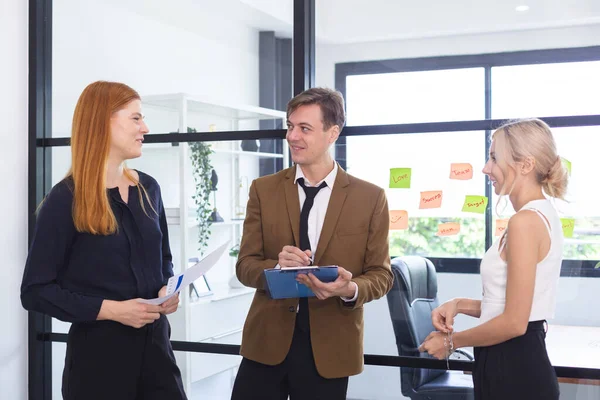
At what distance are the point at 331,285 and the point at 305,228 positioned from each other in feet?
1.03

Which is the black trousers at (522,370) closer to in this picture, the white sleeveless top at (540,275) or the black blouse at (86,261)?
the white sleeveless top at (540,275)

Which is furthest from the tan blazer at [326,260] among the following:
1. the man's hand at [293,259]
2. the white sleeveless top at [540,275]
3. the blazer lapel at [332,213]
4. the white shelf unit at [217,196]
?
the white shelf unit at [217,196]

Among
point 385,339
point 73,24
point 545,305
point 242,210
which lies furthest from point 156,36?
point 545,305

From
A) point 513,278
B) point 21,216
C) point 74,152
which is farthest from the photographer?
point 21,216

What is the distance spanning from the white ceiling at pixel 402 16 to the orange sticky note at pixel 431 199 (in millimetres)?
647

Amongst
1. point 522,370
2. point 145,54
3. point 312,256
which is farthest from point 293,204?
point 145,54

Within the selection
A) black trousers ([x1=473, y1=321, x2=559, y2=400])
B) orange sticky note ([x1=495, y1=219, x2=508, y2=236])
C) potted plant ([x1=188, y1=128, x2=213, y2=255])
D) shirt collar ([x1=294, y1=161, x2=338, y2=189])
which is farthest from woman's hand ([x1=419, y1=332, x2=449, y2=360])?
potted plant ([x1=188, y1=128, x2=213, y2=255])

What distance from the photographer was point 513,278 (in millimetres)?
1709

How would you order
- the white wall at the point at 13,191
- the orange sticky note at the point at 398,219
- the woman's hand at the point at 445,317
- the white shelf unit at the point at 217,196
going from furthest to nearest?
1. the white wall at the point at 13,191
2. the white shelf unit at the point at 217,196
3. the orange sticky note at the point at 398,219
4. the woman's hand at the point at 445,317

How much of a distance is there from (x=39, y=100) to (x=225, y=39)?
3.33ft

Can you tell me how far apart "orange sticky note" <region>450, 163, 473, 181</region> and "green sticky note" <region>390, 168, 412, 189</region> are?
170 millimetres

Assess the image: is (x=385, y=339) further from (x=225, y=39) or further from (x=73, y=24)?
(x=73, y=24)

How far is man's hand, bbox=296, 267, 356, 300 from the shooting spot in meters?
1.82

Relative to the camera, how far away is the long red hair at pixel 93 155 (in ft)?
6.10
